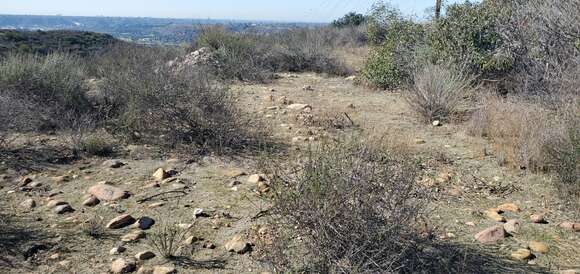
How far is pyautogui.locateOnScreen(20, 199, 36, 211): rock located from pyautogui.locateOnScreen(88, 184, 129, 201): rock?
43cm

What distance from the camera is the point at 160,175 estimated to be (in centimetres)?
441

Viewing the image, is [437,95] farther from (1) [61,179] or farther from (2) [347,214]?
(1) [61,179]

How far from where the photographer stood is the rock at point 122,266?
283 centimetres

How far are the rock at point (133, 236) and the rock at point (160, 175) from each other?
1.08 metres

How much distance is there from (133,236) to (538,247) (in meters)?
2.63

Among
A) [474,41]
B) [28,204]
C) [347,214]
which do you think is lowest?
[28,204]

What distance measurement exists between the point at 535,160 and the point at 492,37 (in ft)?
13.7

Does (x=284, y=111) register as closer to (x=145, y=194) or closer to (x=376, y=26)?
(x=145, y=194)

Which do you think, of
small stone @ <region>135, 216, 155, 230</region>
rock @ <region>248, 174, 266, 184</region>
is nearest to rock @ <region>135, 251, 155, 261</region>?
small stone @ <region>135, 216, 155, 230</region>

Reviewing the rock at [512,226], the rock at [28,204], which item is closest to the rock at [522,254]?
the rock at [512,226]

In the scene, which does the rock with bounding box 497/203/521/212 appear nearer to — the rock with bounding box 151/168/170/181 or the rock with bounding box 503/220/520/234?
the rock with bounding box 503/220/520/234

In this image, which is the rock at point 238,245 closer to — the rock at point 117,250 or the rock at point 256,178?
the rock at point 117,250

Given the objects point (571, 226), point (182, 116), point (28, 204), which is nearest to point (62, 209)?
point (28, 204)

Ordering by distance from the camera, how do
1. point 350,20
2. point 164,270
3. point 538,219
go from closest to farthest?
1. point 164,270
2. point 538,219
3. point 350,20
